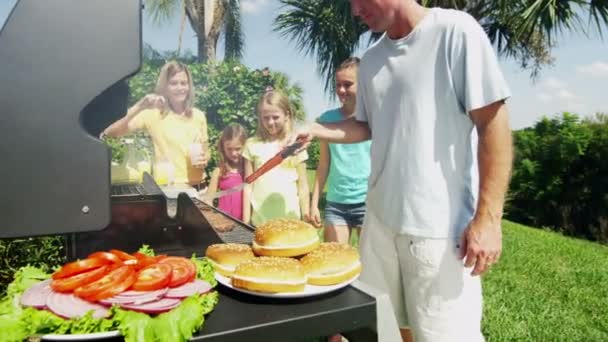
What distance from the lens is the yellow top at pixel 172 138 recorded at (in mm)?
3672

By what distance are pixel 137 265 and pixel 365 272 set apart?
1.22 m

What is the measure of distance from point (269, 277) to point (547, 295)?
168 inches

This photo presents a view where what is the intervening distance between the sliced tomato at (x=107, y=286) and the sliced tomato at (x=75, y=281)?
14mm

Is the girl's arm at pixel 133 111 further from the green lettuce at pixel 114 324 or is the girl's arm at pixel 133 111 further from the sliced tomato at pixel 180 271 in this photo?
the green lettuce at pixel 114 324

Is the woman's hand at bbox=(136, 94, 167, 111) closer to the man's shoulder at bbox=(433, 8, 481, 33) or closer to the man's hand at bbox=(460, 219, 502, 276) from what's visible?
the man's shoulder at bbox=(433, 8, 481, 33)

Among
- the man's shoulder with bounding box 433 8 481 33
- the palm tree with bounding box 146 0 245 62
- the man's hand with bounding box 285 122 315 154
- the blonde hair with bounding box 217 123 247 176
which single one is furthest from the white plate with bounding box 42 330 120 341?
the palm tree with bounding box 146 0 245 62

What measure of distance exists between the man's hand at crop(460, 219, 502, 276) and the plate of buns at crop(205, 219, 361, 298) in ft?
1.96

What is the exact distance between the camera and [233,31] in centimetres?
996

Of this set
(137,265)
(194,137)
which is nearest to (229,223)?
(137,265)

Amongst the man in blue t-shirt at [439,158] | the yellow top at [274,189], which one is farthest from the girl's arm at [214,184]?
the man in blue t-shirt at [439,158]

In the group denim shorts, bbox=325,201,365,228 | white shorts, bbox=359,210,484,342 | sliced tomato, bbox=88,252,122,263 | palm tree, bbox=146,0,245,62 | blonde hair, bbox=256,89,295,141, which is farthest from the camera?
palm tree, bbox=146,0,245,62

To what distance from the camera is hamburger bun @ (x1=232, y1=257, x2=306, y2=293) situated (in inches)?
45.2

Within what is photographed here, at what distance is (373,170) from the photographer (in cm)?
202

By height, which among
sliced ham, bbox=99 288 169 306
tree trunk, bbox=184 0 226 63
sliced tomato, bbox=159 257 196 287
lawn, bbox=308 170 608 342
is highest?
tree trunk, bbox=184 0 226 63
